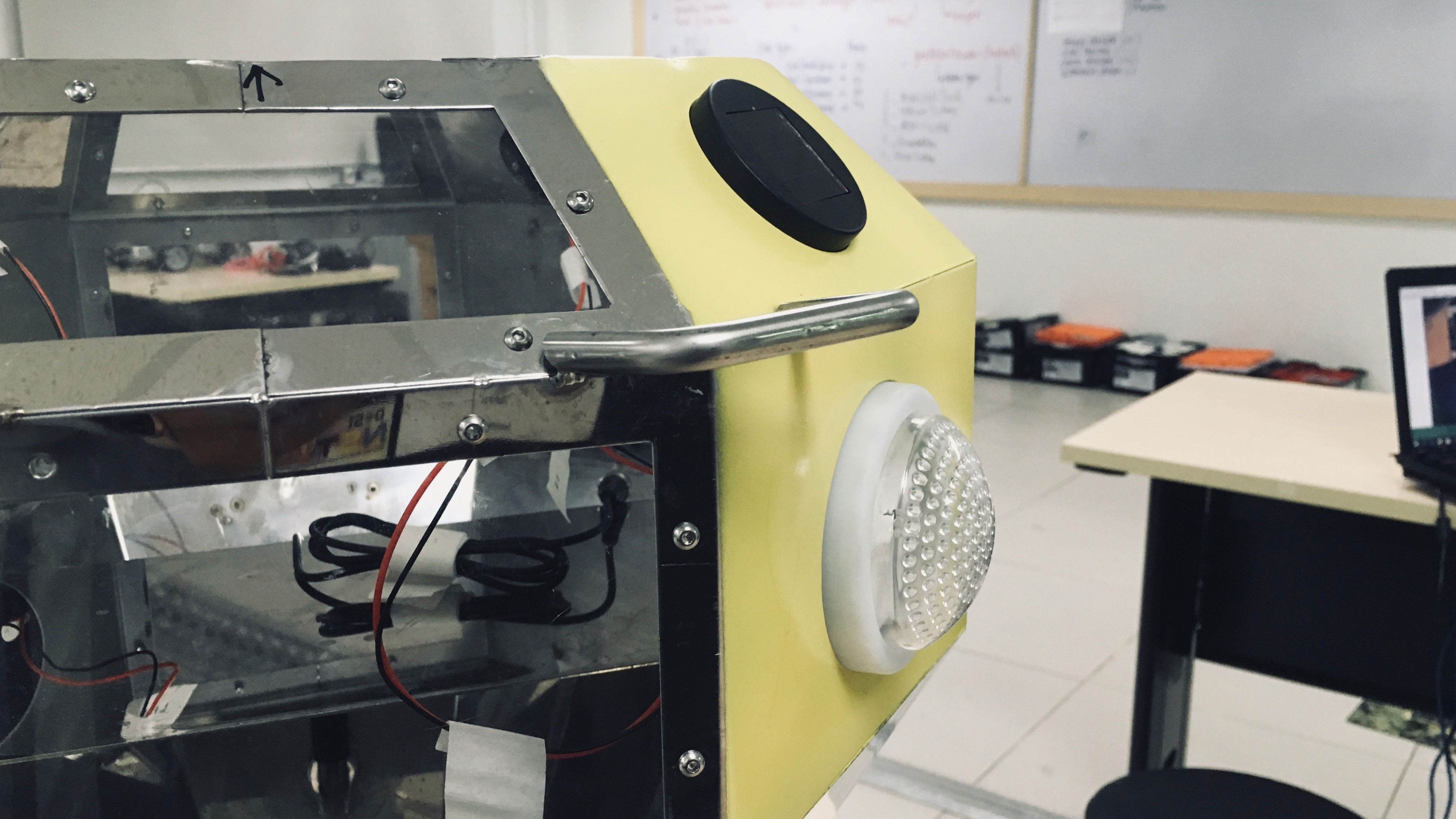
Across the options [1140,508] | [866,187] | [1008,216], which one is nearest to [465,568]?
[866,187]

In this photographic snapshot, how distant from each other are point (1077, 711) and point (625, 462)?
1.45 metres

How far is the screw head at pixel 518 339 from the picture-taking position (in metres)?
0.47

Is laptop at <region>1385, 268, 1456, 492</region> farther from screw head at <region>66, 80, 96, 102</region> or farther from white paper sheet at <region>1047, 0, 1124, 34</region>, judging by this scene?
white paper sheet at <region>1047, 0, 1124, 34</region>

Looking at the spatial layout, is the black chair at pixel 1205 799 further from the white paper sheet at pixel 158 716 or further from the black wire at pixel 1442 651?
the white paper sheet at pixel 158 716

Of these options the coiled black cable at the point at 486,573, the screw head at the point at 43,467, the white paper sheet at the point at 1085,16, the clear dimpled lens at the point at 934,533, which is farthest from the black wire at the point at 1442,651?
the white paper sheet at the point at 1085,16

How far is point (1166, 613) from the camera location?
1625 millimetres

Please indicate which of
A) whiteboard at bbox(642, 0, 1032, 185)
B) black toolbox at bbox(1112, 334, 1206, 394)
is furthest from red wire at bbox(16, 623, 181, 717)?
whiteboard at bbox(642, 0, 1032, 185)

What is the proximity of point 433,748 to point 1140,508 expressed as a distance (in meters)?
2.48

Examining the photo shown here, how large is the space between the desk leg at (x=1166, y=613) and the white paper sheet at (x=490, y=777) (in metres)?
1.22

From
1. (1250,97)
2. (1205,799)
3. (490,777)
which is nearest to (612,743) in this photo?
(490,777)

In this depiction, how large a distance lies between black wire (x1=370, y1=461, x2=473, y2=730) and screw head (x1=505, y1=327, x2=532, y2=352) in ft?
0.62

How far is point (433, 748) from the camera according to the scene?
2.48ft

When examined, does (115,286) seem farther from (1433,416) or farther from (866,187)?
(1433,416)

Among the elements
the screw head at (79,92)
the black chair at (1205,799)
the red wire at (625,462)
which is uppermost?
the screw head at (79,92)
